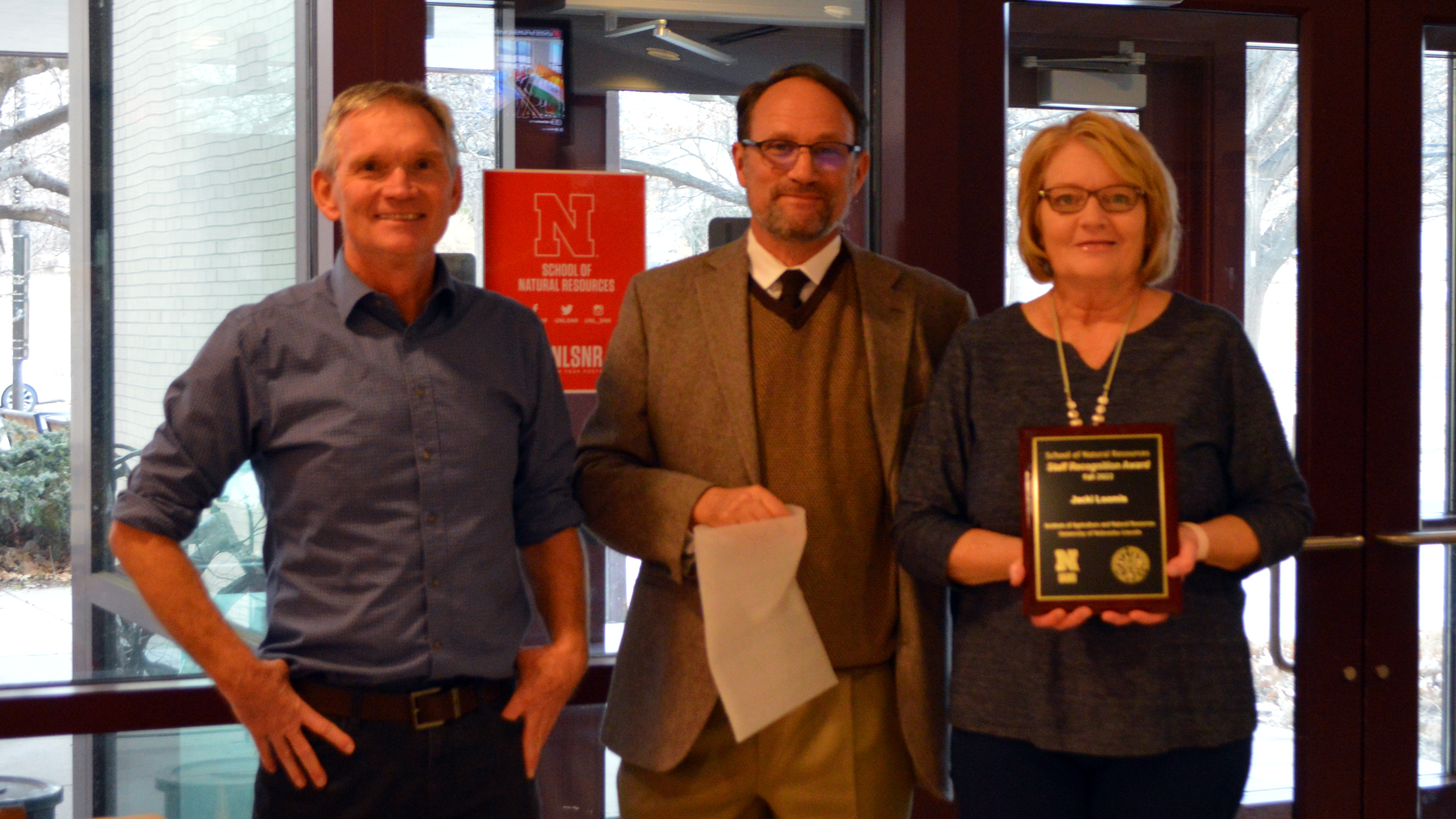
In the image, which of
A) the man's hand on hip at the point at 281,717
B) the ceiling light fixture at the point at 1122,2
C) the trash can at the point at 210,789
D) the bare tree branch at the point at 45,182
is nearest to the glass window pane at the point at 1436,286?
the ceiling light fixture at the point at 1122,2

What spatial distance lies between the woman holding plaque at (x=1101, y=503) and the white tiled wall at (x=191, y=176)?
1.49 meters

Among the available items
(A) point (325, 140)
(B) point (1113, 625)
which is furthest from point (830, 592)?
(A) point (325, 140)

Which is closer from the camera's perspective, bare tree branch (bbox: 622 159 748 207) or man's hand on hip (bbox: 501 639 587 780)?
man's hand on hip (bbox: 501 639 587 780)

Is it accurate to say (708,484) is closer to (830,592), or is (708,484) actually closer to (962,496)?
(830,592)

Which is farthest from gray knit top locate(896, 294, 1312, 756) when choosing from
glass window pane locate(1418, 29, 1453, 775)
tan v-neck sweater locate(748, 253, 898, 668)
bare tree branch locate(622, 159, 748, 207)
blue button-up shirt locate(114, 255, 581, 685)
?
glass window pane locate(1418, 29, 1453, 775)

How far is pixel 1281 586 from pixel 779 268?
5.46 ft

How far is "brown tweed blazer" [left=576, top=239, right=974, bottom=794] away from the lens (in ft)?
6.75

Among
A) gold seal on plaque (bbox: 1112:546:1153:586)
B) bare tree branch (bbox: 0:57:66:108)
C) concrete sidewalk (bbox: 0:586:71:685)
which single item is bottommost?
concrete sidewalk (bbox: 0:586:71:685)

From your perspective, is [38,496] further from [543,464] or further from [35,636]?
[543,464]

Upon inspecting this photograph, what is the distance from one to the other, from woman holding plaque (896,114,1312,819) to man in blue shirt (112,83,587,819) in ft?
2.18

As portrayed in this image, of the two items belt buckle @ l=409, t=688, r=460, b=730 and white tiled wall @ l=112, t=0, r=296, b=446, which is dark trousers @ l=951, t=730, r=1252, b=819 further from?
white tiled wall @ l=112, t=0, r=296, b=446

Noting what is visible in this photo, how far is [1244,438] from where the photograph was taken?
6.30 ft

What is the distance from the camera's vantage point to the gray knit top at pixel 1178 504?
1.85 m

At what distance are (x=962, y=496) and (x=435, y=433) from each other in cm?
80
